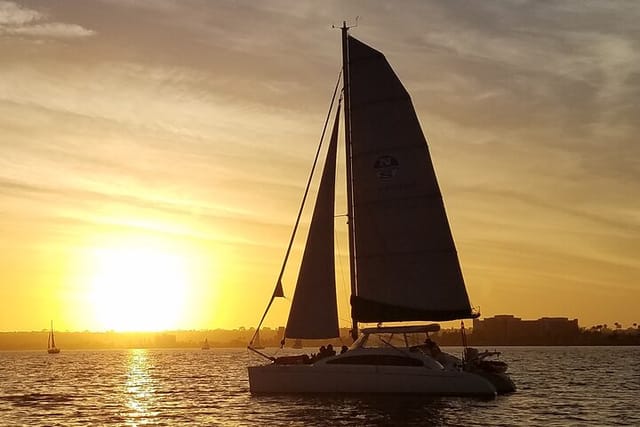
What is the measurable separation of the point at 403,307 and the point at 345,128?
32.4ft

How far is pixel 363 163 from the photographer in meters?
43.7

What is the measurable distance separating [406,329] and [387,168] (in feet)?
27.2

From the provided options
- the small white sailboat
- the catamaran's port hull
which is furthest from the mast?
the catamaran's port hull

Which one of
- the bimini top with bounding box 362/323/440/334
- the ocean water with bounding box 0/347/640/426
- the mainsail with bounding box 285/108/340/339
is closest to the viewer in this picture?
the ocean water with bounding box 0/347/640/426

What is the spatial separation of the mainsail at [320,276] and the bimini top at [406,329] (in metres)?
2.10

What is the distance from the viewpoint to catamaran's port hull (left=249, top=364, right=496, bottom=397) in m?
40.2

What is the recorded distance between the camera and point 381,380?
4081 cm

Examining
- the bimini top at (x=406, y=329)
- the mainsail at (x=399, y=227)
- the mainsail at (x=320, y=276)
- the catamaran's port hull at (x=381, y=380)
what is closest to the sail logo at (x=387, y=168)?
the mainsail at (x=399, y=227)

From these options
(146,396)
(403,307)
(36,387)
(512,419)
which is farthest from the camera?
(36,387)

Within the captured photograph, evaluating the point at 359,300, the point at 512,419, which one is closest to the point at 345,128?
the point at 359,300

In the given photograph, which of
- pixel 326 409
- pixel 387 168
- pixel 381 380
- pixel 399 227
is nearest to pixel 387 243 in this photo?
pixel 399 227

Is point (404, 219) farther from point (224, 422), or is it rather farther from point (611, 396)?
point (611, 396)

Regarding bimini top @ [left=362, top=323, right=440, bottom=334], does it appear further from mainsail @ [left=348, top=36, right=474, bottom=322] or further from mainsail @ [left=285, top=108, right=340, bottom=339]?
mainsail @ [left=285, top=108, right=340, bottom=339]

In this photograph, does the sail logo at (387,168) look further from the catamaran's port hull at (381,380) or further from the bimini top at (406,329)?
the catamaran's port hull at (381,380)
